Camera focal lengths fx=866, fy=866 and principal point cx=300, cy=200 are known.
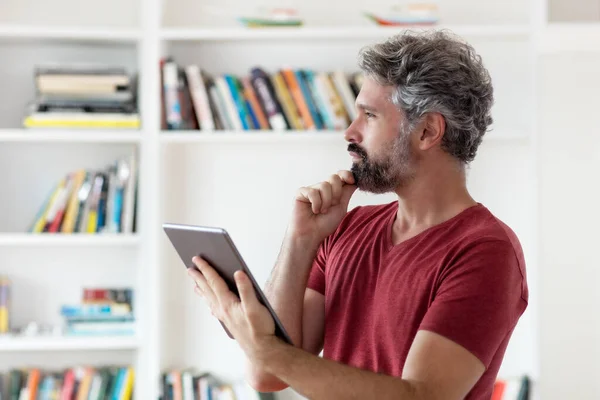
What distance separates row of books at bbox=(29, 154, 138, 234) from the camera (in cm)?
314

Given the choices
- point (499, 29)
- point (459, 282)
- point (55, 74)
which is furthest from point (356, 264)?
point (55, 74)

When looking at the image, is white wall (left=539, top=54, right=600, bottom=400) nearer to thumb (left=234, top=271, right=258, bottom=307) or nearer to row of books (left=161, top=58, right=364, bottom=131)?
row of books (left=161, top=58, right=364, bottom=131)

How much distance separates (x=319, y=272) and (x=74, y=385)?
1666mm

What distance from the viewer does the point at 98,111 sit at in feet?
10.3

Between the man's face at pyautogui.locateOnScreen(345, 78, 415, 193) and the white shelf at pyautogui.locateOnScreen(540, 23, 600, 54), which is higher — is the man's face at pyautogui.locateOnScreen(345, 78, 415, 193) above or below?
below

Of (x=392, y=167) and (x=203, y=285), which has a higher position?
(x=392, y=167)

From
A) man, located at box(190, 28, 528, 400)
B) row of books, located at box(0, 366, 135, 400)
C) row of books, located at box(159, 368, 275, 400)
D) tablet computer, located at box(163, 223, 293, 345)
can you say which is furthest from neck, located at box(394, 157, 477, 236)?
row of books, located at box(0, 366, 135, 400)

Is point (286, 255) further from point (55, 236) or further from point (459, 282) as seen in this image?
point (55, 236)

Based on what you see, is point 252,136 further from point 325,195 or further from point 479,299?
point 479,299

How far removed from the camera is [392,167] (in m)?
1.73

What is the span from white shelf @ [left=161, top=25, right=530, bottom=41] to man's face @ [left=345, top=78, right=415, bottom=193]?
131 centimetres

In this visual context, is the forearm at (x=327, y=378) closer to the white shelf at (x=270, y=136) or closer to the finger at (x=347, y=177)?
the finger at (x=347, y=177)

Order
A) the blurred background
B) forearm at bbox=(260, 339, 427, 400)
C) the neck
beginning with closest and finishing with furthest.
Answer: forearm at bbox=(260, 339, 427, 400) < the neck < the blurred background

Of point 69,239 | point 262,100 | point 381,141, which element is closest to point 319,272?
point 381,141
